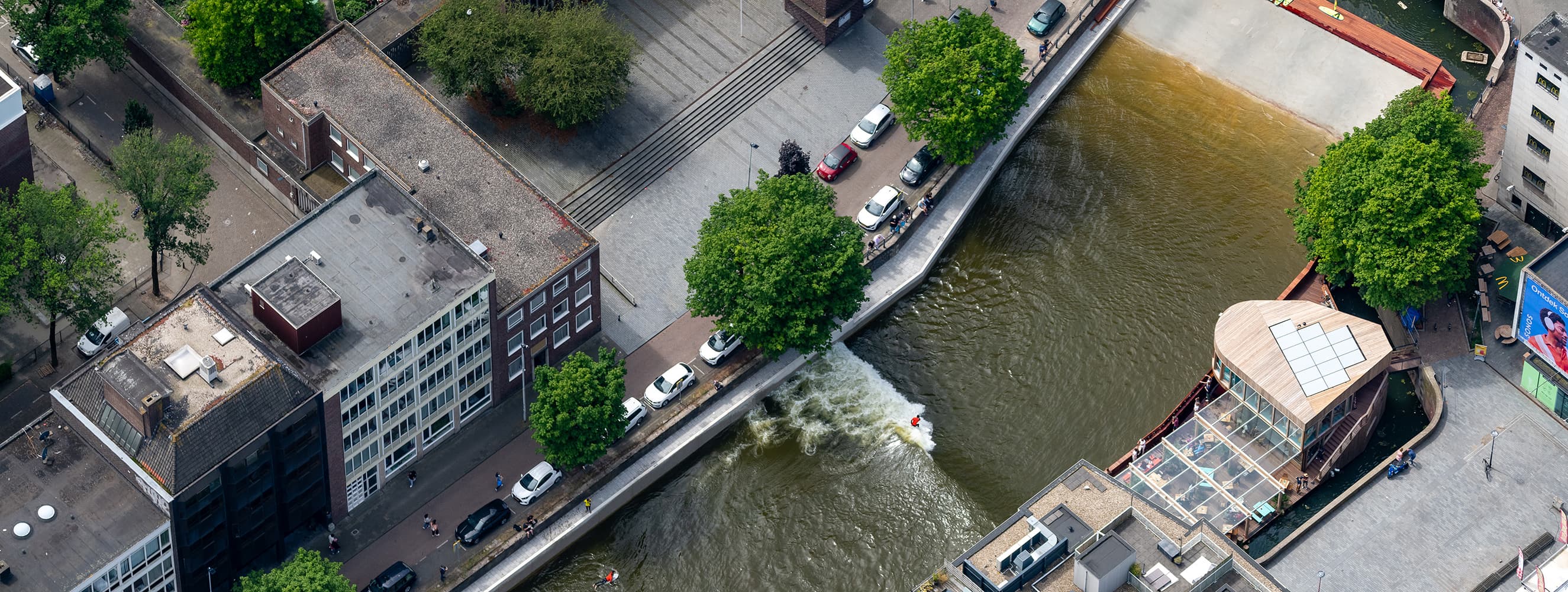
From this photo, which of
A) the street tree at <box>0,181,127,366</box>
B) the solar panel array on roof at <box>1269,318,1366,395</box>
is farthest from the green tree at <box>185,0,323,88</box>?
the solar panel array on roof at <box>1269,318,1366,395</box>

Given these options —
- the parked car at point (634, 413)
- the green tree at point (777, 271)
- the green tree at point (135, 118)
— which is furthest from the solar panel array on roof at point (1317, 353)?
the green tree at point (135, 118)

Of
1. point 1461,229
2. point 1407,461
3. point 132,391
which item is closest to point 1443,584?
point 1407,461

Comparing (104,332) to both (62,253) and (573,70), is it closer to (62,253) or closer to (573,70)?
(62,253)

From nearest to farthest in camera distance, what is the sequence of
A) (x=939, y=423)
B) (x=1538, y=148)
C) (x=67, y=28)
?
(x=939, y=423) < (x=1538, y=148) < (x=67, y=28)

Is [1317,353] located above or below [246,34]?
above

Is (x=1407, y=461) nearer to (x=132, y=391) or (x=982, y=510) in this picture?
(x=982, y=510)

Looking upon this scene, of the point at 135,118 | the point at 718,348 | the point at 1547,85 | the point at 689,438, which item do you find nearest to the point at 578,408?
the point at 689,438
